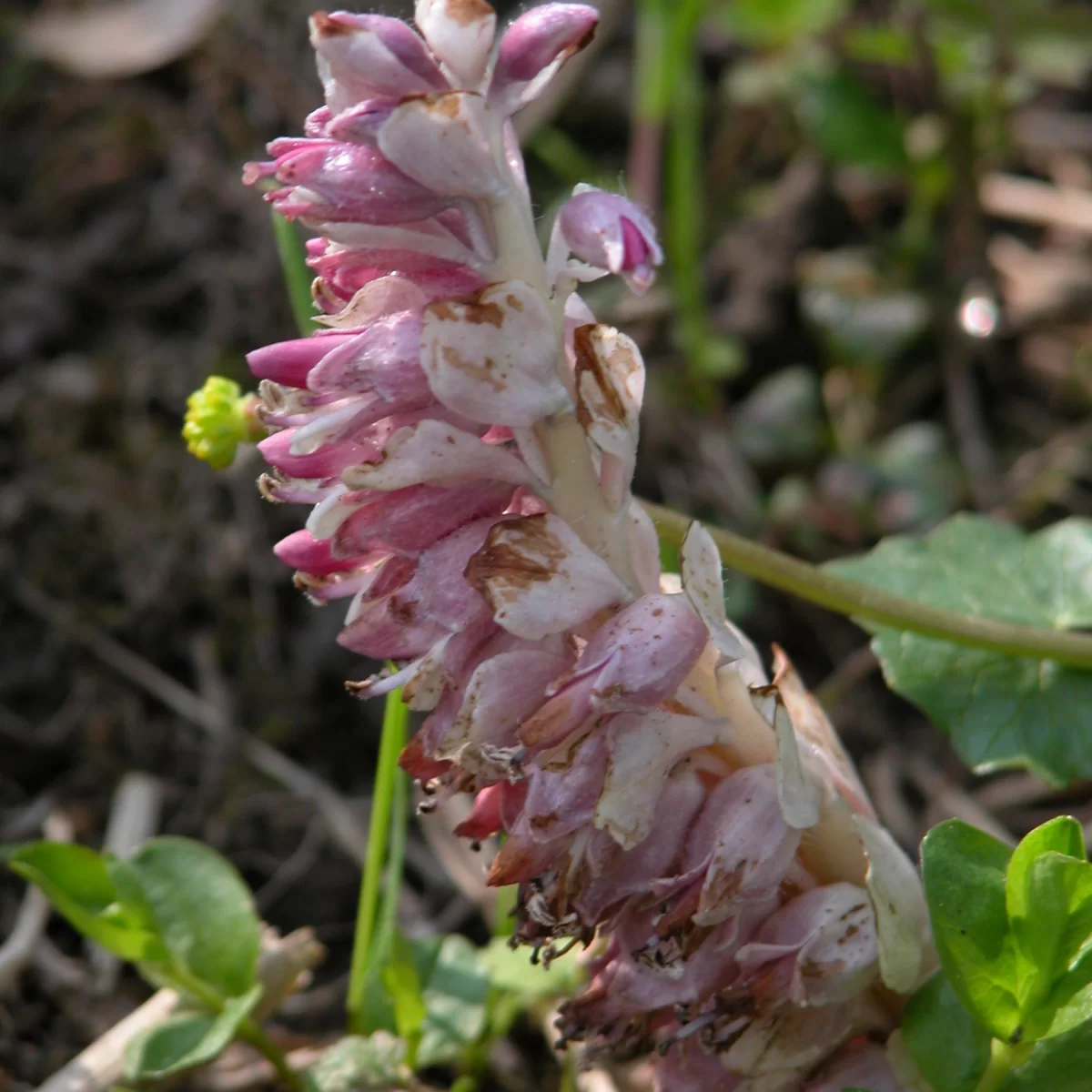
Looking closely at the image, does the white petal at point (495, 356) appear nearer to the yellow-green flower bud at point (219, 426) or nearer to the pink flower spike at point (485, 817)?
the pink flower spike at point (485, 817)

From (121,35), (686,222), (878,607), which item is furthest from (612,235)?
(121,35)

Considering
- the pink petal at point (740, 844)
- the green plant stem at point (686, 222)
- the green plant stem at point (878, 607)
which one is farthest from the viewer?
the green plant stem at point (686, 222)

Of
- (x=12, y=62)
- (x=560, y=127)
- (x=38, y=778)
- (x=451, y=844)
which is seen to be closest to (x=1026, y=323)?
(x=560, y=127)

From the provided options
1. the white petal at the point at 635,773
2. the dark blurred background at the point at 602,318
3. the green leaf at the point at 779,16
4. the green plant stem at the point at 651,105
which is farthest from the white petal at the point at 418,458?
the green leaf at the point at 779,16

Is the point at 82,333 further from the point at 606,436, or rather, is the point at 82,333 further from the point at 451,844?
the point at 606,436

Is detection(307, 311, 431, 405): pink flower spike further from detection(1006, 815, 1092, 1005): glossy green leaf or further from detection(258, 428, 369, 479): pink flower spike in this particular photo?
detection(1006, 815, 1092, 1005): glossy green leaf

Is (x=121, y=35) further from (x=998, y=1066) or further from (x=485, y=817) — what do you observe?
(x=998, y=1066)

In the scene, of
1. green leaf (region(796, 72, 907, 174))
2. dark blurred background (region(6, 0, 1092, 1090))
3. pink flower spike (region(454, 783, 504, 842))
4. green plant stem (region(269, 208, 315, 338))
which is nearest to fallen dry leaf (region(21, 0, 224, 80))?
dark blurred background (region(6, 0, 1092, 1090))
